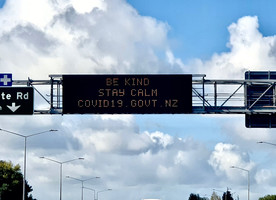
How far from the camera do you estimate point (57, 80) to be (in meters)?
69.1

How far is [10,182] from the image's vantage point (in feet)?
495

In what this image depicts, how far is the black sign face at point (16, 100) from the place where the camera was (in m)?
67.9

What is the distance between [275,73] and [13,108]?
22115mm

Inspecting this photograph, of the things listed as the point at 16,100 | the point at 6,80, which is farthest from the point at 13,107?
the point at 6,80

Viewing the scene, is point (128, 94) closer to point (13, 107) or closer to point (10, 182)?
point (13, 107)

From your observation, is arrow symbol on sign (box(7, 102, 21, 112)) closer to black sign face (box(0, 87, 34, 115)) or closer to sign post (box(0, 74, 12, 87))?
black sign face (box(0, 87, 34, 115))

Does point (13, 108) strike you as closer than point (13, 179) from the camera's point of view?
Yes

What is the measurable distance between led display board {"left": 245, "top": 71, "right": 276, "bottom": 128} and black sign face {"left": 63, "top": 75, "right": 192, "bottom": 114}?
17.2 feet

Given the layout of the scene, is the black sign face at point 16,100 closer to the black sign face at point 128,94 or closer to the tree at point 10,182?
the black sign face at point 128,94

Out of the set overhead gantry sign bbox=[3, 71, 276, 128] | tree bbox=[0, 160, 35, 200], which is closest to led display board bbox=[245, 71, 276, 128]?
overhead gantry sign bbox=[3, 71, 276, 128]

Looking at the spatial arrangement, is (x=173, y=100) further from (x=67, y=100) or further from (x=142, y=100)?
(x=67, y=100)

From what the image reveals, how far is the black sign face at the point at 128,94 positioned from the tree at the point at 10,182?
83042 millimetres

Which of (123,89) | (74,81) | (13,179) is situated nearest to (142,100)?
(123,89)

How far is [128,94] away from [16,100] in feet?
30.3
